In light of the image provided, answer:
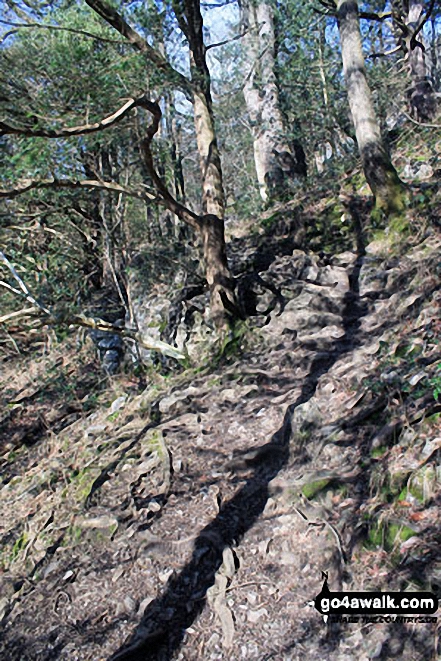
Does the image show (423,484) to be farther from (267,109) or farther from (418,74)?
(267,109)

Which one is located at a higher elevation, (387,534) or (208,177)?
(208,177)

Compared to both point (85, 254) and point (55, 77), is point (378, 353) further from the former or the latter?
point (85, 254)

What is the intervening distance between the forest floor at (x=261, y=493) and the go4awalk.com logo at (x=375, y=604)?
0.05 meters

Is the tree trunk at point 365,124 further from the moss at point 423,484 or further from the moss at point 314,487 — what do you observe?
the moss at point 423,484

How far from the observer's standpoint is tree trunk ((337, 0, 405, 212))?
7395 mm

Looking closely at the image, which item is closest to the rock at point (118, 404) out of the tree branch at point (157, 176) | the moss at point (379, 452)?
the tree branch at point (157, 176)

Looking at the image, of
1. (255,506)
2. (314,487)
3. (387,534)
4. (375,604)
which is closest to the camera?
(375,604)

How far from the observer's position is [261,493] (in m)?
4.11

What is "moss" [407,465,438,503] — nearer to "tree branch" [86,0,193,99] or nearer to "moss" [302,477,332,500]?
"moss" [302,477,332,500]

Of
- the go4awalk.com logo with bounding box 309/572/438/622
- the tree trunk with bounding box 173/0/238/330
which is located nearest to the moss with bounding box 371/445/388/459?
the go4awalk.com logo with bounding box 309/572/438/622

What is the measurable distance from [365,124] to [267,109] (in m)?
4.68

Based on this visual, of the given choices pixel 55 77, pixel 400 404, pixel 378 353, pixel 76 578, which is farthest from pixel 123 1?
pixel 76 578

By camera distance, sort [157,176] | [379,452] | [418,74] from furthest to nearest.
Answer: [418,74] < [157,176] < [379,452]

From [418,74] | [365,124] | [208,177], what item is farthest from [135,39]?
[418,74]
